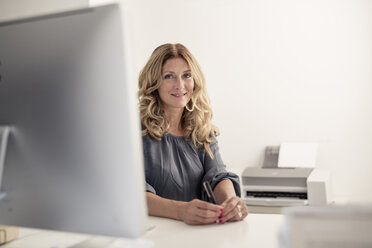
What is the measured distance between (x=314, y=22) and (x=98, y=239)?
2.58m

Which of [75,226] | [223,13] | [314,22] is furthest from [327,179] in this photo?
[75,226]

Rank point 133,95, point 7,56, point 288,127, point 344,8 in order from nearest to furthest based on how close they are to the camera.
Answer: point 133,95 < point 7,56 < point 344,8 < point 288,127

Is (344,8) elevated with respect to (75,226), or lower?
elevated

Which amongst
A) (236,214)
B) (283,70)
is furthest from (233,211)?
(283,70)

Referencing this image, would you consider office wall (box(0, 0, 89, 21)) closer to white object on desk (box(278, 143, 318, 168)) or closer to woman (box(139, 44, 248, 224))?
woman (box(139, 44, 248, 224))

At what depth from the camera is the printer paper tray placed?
2925mm

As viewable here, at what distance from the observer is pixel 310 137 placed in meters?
3.27

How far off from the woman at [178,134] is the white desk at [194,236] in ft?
0.83

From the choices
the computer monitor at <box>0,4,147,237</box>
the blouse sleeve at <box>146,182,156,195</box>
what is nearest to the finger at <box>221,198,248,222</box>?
the blouse sleeve at <box>146,182,156,195</box>

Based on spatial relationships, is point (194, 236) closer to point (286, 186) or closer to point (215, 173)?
point (215, 173)

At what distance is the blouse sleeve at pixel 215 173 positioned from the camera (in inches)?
68.9

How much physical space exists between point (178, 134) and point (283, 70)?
1.64 m

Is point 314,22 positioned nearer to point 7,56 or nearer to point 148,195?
point 148,195

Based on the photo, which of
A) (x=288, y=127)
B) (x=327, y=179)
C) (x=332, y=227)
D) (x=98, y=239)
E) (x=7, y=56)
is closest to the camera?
(x=332, y=227)
